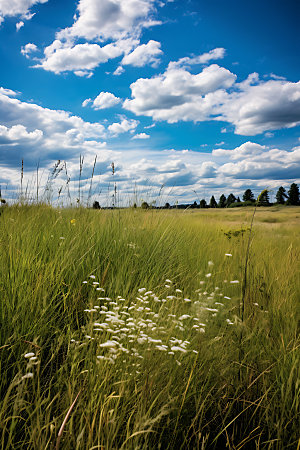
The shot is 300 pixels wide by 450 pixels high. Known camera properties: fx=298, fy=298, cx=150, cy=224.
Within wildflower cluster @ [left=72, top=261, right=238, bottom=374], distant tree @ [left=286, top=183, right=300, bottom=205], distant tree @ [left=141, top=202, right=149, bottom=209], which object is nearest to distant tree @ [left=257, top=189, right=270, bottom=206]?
wildflower cluster @ [left=72, top=261, right=238, bottom=374]

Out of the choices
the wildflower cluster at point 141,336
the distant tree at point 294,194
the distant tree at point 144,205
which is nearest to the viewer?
the wildflower cluster at point 141,336

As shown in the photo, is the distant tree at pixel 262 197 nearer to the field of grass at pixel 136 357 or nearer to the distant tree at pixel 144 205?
the field of grass at pixel 136 357

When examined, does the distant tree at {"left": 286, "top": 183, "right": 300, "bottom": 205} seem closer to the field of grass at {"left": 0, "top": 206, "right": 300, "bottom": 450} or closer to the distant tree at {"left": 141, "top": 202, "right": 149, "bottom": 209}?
the distant tree at {"left": 141, "top": 202, "right": 149, "bottom": 209}

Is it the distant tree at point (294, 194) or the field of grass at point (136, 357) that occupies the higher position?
the distant tree at point (294, 194)

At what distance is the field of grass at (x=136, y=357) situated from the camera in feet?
4.51

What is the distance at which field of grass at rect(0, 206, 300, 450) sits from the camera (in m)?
1.38

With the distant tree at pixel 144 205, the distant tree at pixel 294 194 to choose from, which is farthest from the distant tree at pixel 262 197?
the distant tree at pixel 294 194

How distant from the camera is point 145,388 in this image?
145 centimetres

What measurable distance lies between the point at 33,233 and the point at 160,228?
6.17 ft

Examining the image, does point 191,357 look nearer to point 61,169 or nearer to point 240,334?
point 240,334

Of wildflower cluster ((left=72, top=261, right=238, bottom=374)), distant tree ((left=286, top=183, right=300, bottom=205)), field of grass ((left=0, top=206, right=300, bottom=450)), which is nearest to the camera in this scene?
field of grass ((left=0, top=206, right=300, bottom=450))

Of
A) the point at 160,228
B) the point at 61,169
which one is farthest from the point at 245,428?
the point at 61,169

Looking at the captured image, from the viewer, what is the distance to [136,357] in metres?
1.61

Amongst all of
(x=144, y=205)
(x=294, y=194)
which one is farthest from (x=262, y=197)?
(x=294, y=194)
